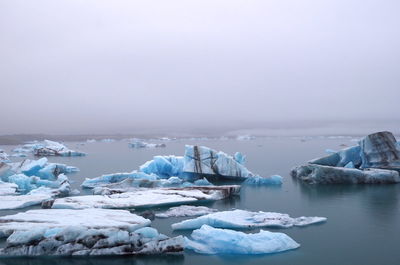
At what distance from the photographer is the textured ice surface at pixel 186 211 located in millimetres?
8578

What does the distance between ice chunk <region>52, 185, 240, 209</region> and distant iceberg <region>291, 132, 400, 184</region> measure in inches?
165

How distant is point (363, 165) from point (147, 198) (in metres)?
9.79

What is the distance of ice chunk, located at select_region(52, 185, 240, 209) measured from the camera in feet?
29.3

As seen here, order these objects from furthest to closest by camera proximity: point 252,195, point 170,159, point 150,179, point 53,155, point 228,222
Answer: point 53,155 < point 170,159 < point 150,179 < point 252,195 < point 228,222

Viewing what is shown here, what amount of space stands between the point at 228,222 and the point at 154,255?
1902mm

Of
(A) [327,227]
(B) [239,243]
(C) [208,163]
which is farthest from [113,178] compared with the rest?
(B) [239,243]

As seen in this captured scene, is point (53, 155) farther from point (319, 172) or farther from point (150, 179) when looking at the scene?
point (319, 172)

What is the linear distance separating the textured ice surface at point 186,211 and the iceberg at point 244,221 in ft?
2.75

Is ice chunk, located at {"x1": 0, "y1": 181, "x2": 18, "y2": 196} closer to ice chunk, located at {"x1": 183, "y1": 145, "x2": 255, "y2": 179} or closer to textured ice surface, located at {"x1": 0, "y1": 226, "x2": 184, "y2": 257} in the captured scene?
ice chunk, located at {"x1": 183, "y1": 145, "x2": 255, "y2": 179}

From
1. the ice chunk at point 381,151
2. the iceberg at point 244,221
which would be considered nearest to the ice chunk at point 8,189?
the iceberg at point 244,221

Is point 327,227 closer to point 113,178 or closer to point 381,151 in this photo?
point 113,178

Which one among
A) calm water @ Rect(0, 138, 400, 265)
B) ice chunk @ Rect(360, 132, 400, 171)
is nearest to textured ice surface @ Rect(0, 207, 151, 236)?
calm water @ Rect(0, 138, 400, 265)

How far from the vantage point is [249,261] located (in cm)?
570

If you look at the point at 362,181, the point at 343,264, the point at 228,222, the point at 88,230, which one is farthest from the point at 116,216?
the point at 362,181
